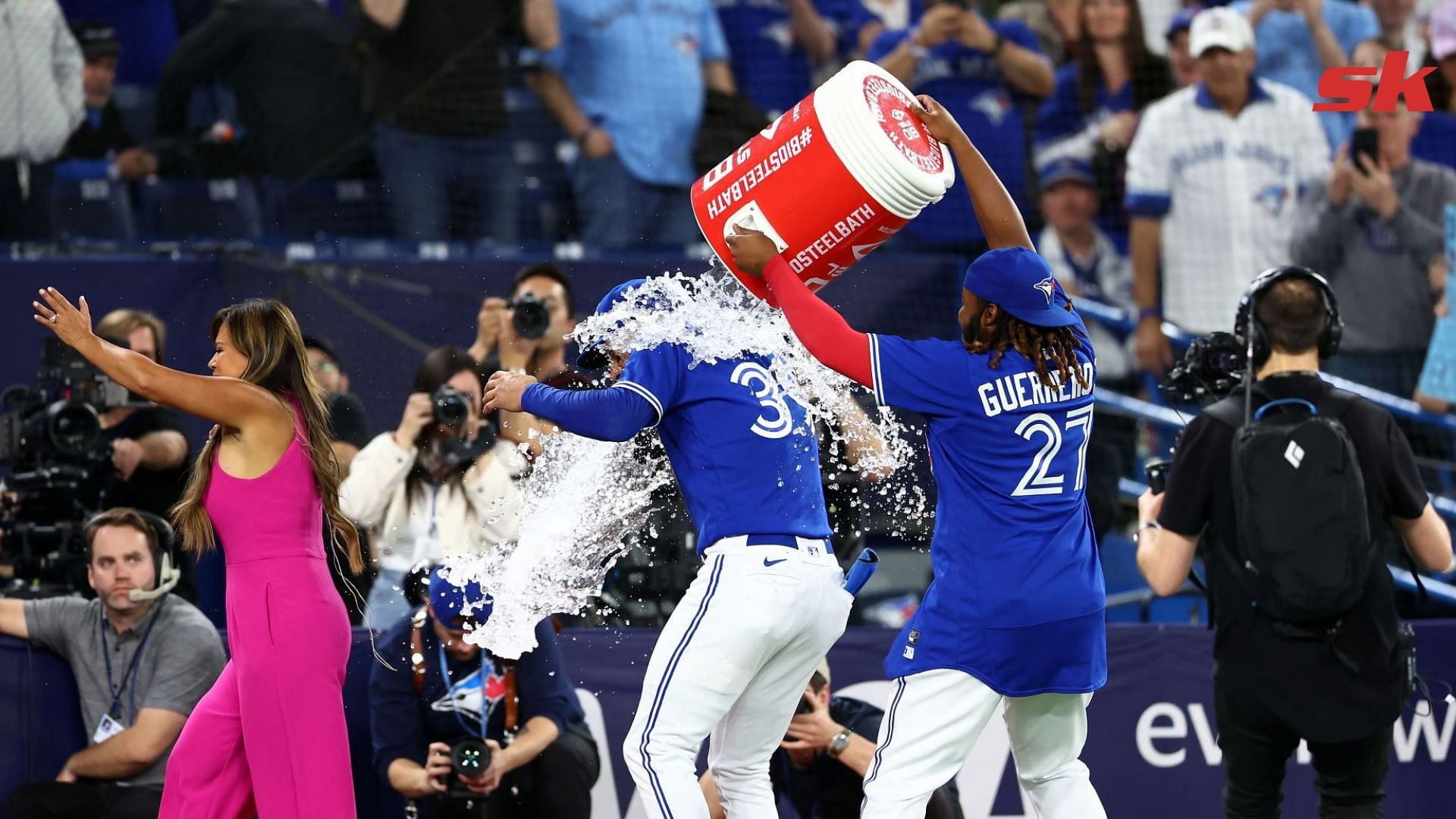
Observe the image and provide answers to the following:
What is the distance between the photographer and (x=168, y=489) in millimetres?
6863

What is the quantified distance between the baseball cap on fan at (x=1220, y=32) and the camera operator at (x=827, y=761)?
4.62m

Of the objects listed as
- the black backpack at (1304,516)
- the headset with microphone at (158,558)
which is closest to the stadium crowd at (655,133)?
the headset with microphone at (158,558)

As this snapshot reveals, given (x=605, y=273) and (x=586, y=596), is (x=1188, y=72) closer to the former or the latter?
(x=605, y=273)

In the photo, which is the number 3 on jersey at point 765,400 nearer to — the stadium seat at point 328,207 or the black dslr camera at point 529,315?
the black dslr camera at point 529,315

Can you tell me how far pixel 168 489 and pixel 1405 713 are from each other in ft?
15.2

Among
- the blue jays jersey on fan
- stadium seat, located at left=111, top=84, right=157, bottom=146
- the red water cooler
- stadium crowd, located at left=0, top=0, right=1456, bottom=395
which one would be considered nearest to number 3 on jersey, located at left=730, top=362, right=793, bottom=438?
the blue jays jersey on fan

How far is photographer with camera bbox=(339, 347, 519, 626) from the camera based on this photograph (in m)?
6.41

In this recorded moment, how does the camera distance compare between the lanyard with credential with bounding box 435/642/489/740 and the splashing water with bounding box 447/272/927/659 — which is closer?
the splashing water with bounding box 447/272/927/659

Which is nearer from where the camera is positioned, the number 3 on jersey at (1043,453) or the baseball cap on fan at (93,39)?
the number 3 on jersey at (1043,453)

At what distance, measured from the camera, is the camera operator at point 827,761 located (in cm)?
565

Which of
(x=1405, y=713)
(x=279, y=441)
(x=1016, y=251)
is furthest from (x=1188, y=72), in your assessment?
(x=279, y=441)

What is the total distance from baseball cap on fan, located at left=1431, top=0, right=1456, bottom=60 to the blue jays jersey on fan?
5.91 meters

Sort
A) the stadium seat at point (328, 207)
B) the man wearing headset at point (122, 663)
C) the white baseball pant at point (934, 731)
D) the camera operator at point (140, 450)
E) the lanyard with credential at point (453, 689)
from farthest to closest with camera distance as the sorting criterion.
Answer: the stadium seat at point (328, 207), the camera operator at point (140, 450), the lanyard with credential at point (453, 689), the man wearing headset at point (122, 663), the white baseball pant at point (934, 731)

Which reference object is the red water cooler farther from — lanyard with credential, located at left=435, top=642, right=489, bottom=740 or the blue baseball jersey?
lanyard with credential, located at left=435, top=642, right=489, bottom=740
